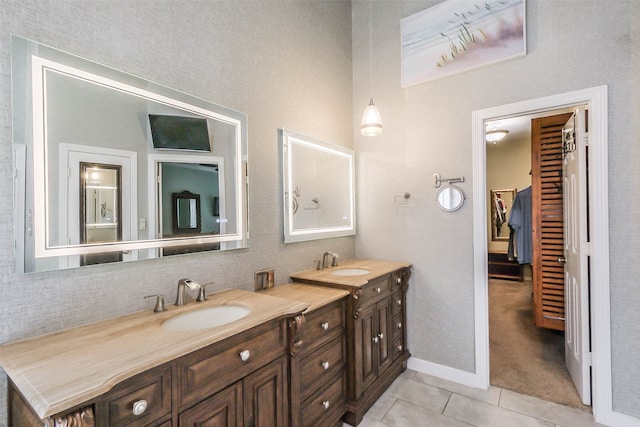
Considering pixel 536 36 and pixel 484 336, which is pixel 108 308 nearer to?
pixel 484 336

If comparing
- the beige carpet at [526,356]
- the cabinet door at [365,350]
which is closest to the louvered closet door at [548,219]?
the beige carpet at [526,356]

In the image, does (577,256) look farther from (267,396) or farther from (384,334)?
(267,396)

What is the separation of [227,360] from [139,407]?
0.33 meters

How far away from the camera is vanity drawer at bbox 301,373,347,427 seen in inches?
66.4

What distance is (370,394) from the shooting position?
2.17 meters

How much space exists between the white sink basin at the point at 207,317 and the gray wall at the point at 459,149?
68.5 inches

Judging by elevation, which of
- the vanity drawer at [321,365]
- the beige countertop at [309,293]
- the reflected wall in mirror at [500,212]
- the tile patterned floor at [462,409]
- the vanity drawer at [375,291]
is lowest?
the tile patterned floor at [462,409]

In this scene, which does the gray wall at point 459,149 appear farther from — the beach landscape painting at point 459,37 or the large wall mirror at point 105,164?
the large wall mirror at point 105,164

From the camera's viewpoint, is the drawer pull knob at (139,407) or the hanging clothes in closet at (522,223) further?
the hanging clothes in closet at (522,223)

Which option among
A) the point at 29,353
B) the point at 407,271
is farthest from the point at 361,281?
the point at 29,353

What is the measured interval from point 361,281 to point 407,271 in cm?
81

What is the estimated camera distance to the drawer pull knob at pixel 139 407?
3.02 ft

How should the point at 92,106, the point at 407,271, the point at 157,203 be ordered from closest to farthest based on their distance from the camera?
the point at 92,106, the point at 157,203, the point at 407,271

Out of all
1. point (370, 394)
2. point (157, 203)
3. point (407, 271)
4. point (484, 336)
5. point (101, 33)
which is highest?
point (101, 33)
